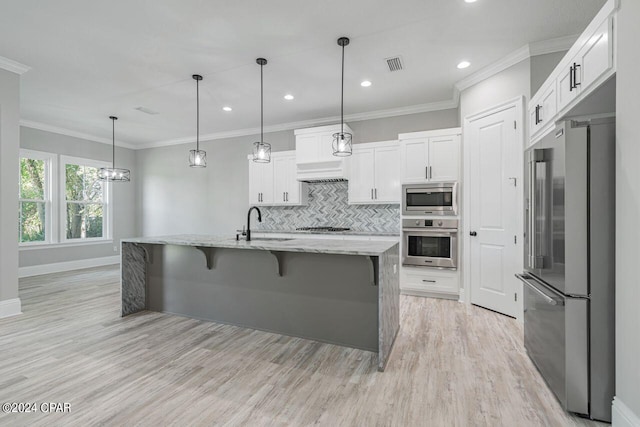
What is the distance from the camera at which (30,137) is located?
5.86 metres

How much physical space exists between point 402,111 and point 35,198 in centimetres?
705

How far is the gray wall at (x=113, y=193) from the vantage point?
5.89 metres

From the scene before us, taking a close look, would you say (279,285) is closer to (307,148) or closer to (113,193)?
(307,148)

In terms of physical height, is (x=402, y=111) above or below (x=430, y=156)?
above

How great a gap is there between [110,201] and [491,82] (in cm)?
794

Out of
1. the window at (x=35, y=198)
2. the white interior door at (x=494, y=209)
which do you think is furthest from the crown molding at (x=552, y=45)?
the window at (x=35, y=198)

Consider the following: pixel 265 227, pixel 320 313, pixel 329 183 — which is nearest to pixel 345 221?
pixel 329 183

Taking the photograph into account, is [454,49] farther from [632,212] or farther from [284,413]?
[284,413]

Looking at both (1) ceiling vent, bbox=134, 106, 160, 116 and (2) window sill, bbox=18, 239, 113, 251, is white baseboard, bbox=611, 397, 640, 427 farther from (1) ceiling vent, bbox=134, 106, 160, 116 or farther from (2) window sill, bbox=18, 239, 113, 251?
(2) window sill, bbox=18, 239, 113, 251

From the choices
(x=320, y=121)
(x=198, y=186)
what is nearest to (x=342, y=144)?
(x=320, y=121)

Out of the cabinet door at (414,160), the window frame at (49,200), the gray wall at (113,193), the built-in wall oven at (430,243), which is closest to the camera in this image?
the built-in wall oven at (430,243)

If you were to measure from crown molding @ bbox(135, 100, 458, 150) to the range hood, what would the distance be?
1.58 feet

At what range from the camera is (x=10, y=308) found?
3541 millimetres

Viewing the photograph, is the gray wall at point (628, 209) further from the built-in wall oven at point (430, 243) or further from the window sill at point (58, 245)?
the window sill at point (58, 245)
